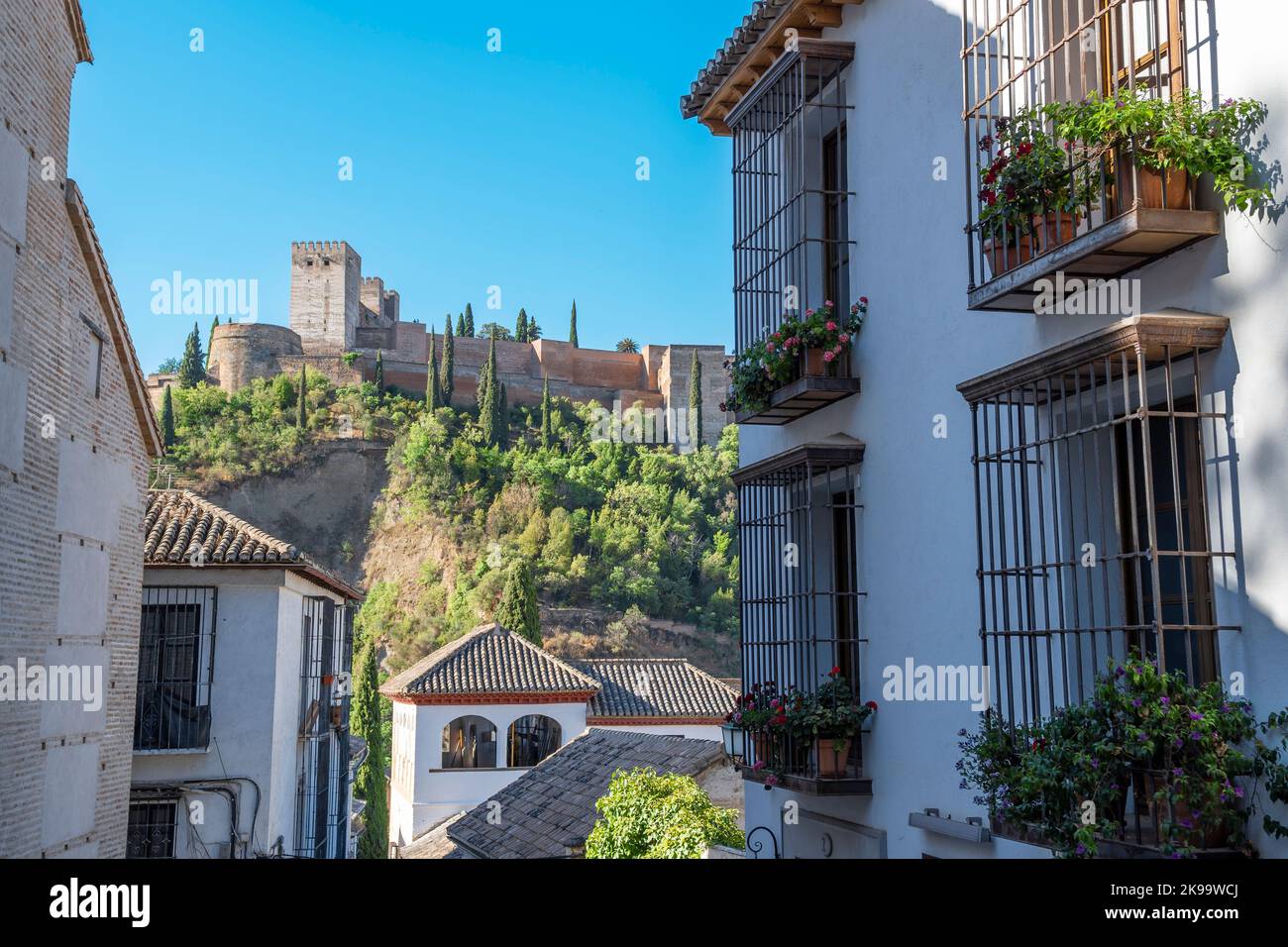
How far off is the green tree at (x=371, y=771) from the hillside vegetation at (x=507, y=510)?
24.7 metres

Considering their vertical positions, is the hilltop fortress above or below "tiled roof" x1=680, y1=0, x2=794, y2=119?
above

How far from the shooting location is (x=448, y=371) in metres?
69.4

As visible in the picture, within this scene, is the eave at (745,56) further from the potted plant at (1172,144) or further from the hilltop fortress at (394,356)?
the hilltop fortress at (394,356)

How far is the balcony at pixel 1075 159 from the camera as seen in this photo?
3.98 metres

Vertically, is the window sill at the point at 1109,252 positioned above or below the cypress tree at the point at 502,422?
below

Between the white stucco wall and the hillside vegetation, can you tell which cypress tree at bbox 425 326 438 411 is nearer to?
the hillside vegetation

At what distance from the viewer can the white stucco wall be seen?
502 inches

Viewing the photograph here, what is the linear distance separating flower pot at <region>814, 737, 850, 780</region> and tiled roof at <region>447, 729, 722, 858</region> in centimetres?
773

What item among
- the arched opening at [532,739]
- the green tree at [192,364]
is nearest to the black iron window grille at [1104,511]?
the arched opening at [532,739]

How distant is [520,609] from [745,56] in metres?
29.7

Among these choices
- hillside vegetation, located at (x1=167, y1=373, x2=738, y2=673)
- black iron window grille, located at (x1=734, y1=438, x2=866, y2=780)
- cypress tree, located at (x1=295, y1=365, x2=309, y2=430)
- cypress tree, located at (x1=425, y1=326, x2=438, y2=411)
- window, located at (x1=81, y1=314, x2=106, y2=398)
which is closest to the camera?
black iron window grille, located at (x1=734, y1=438, x2=866, y2=780)

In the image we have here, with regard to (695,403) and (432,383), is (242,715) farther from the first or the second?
(695,403)

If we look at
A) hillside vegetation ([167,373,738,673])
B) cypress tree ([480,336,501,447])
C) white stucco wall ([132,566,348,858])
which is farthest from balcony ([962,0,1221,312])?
cypress tree ([480,336,501,447])

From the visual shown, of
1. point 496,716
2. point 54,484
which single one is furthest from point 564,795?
point 496,716
